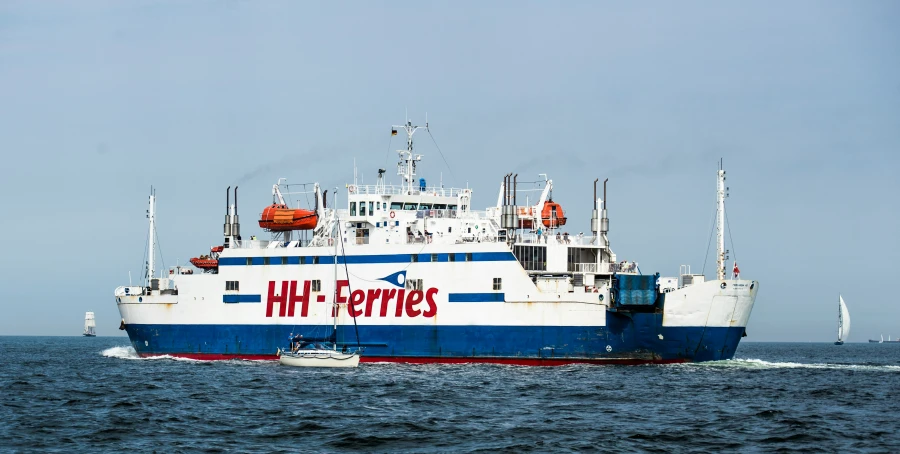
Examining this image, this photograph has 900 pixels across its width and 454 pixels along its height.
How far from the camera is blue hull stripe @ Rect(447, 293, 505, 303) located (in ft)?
159

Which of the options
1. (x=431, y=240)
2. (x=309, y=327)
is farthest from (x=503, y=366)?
(x=309, y=327)

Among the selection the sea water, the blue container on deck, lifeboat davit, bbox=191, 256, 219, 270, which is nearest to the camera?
the sea water

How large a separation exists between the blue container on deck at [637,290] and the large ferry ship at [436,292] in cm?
5

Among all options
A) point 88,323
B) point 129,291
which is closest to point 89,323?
point 88,323

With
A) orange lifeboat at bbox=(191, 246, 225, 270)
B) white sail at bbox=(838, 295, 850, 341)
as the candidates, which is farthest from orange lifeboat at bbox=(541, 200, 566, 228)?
white sail at bbox=(838, 295, 850, 341)

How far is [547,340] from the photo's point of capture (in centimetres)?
4781

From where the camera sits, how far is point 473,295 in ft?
160

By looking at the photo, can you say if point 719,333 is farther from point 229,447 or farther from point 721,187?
point 229,447

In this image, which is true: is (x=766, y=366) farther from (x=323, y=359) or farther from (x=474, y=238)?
(x=323, y=359)

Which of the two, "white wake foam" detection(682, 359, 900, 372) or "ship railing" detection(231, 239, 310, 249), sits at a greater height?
"ship railing" detection(231, 239, 310, 249)

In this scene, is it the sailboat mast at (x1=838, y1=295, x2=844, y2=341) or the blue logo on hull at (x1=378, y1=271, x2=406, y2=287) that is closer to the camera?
the blue logo on hull at (x1=378, y1=271, x2=406, y2=287)

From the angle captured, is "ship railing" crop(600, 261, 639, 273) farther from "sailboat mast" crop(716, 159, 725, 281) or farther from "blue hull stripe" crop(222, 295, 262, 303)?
"blue hull stripe" crop(222, 295, 262, 303)

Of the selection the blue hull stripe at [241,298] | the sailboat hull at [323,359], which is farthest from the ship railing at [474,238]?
the blue hull stripe at [241,298]

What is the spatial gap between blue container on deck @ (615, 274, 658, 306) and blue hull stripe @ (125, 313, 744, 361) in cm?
74
